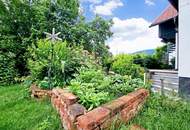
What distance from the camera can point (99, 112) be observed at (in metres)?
4.17

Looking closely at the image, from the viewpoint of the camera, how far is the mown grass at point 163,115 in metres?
4.67

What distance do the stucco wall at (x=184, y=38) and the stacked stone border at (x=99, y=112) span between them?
11.6 ft

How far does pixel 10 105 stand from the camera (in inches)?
288

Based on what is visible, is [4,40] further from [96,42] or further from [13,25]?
[96,42]

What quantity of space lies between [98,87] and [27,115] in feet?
5.08

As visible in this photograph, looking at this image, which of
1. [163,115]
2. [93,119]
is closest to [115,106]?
[93,119]

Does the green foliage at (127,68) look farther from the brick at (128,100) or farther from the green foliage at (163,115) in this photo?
the brick at (128,100)

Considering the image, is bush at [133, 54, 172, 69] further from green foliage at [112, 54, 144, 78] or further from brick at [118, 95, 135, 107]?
brick at [118, 95, 135, 107]

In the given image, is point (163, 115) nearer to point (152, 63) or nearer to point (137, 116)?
point (137, 116)

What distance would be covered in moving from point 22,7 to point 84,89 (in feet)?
31.3

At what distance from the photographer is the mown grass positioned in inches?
184

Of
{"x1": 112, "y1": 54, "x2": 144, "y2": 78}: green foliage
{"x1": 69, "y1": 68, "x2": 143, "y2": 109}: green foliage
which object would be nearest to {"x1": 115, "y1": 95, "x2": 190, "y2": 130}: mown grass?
{"x1": 69, "y1": 68, "x2": 143, "y2": 109}: green foliage

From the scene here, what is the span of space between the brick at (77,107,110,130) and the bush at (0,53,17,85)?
8739 millimetres

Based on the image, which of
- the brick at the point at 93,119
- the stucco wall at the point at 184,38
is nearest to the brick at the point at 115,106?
the brick at the point at 93,119
